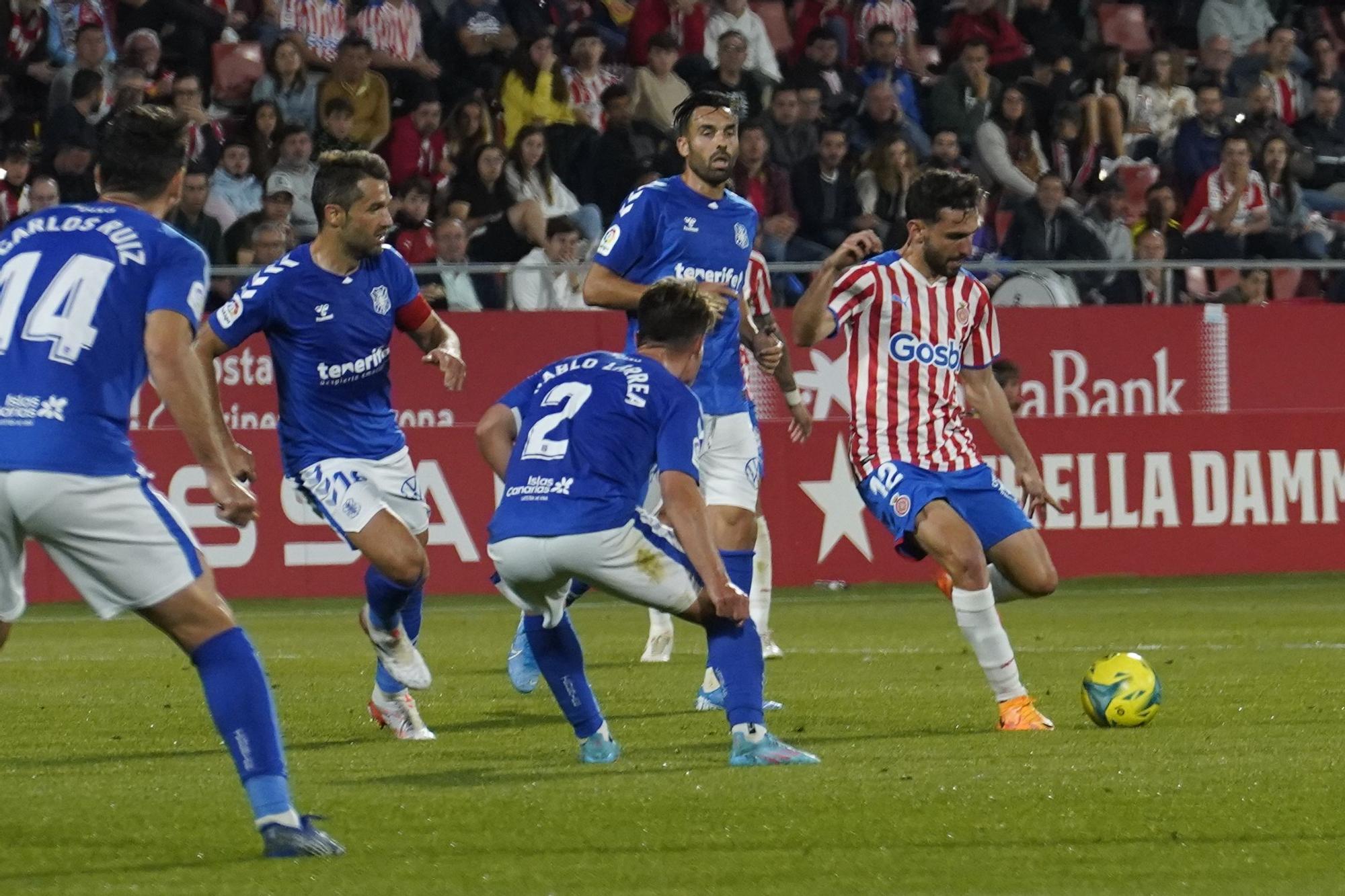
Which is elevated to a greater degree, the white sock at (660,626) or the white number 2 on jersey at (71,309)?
the white number 2 on jersey at (71,309)

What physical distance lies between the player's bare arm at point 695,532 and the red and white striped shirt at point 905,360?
2.09m

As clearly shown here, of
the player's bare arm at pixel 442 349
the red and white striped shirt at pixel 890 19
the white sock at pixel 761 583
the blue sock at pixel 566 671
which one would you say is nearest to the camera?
the blue sock at pixel 566 671

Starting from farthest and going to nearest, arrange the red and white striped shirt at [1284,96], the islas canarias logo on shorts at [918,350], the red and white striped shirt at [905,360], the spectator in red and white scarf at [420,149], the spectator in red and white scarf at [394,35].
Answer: the red and white striped shirt at [1284,96]
the spectator in red and white scarf at [394,35]
the spectator in red and white scarf at [420,149]
the islas canarias logo on shorts at [918,350]
the red and white striped shirt at [905,360]

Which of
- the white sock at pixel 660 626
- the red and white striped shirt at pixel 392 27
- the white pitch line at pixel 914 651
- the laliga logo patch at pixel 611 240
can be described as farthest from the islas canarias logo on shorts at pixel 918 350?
the red and white striped shirt at pixel 392 27

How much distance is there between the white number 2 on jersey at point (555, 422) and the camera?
23.7 ft

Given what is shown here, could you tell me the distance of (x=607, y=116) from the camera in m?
18.5

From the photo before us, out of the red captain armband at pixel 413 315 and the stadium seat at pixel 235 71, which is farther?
the stadium seat at pixel 235 71

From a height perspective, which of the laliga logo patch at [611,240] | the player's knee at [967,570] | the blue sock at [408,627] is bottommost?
the blue sock at [408,627]

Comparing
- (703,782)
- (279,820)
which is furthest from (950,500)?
(279,820)

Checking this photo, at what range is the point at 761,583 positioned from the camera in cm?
1111

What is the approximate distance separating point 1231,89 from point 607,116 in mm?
6900

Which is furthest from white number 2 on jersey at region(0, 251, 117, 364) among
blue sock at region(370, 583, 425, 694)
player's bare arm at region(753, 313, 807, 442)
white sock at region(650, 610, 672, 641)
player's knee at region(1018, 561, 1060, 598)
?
white sock at region(650, 610, 672, 641)

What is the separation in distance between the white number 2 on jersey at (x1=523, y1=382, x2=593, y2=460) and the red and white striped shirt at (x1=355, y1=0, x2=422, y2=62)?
1192cm

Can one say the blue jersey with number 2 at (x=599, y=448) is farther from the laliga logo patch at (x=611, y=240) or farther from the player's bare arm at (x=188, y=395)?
the laliga logo patch at (x=611, y=240)
